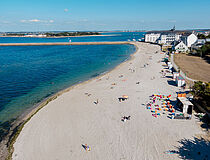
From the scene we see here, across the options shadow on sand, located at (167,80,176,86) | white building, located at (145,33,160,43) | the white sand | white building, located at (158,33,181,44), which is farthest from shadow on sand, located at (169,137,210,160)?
white building, located at (145,33,160,43)

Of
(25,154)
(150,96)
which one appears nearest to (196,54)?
(150,96)

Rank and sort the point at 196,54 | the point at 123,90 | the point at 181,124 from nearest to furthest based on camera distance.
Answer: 1. the point at 181,124
2. the point at 123,90
3. the point at 196,54

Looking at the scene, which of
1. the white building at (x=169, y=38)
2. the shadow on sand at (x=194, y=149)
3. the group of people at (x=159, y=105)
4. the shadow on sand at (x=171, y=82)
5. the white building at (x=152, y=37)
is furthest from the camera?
the white building at (x=152, y=37)

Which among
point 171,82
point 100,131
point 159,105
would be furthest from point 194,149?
point 171,82

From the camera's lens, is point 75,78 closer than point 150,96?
No

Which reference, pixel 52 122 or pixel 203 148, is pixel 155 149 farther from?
pixel 52 122

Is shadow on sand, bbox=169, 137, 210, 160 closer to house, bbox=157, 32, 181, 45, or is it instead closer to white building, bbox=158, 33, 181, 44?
house, bbox=157, 32, 181, 45

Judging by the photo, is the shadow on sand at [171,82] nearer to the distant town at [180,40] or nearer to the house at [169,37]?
the distant town at [180,40]

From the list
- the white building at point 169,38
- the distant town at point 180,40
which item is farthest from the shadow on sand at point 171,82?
the white building at point 169,38
